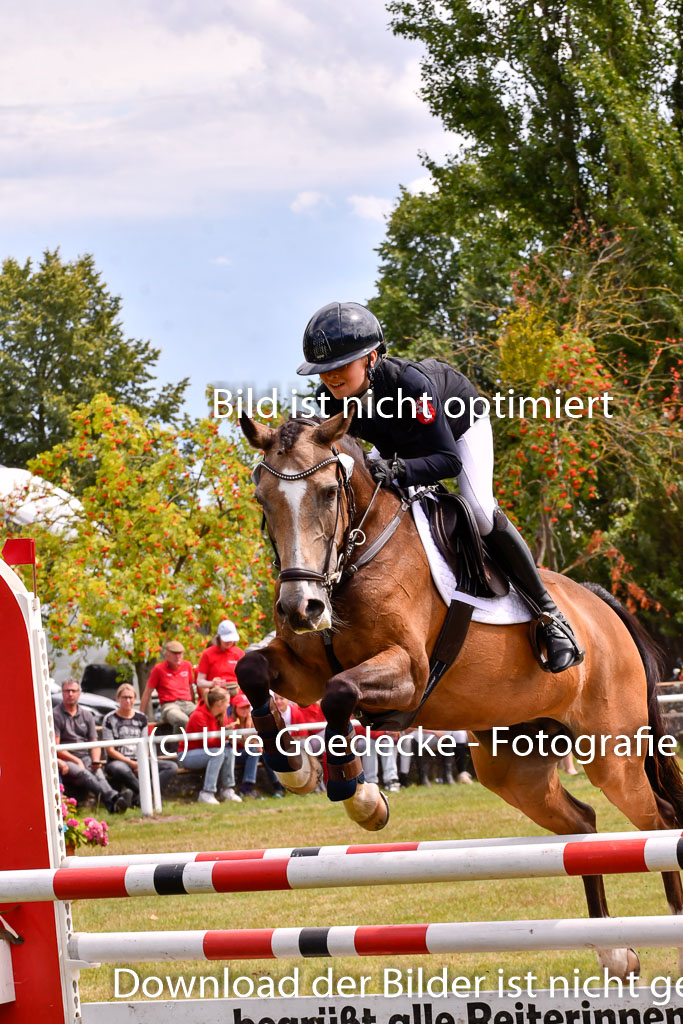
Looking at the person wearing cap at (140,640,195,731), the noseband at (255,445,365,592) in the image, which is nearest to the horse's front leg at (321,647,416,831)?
the noseband at (255,445,365,592)

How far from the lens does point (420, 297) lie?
29.9 metres

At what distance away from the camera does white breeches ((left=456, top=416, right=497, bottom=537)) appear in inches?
153

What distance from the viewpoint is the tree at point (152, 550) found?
1371 centimetres

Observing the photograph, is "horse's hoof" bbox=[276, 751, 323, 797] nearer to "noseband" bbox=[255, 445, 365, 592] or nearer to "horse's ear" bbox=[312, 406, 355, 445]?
"noseband" bbox=[255, 445, 365, 592]

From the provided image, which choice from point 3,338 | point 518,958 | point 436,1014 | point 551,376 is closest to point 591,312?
point 551,376

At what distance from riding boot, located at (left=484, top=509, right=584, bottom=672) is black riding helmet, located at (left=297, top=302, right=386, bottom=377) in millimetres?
885

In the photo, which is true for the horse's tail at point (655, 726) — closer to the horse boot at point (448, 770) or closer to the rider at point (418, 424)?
the rider at point (418, 424)

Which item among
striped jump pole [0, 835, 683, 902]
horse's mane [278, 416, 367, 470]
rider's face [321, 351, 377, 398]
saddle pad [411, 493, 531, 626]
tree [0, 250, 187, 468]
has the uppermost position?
tree [0, 250, 187, 468]

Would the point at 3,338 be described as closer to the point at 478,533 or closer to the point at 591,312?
the point at 591,312

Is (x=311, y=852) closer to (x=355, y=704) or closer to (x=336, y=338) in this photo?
(x=355, y=704)

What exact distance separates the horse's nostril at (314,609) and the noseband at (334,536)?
7cm

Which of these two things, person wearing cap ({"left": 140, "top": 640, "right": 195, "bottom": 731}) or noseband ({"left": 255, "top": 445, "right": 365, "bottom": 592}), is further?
person wearing cap ({"left": 140, "top": 640, "right": 195, "bottom": 731})

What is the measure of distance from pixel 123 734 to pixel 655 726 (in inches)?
258

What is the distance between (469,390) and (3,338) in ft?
102
